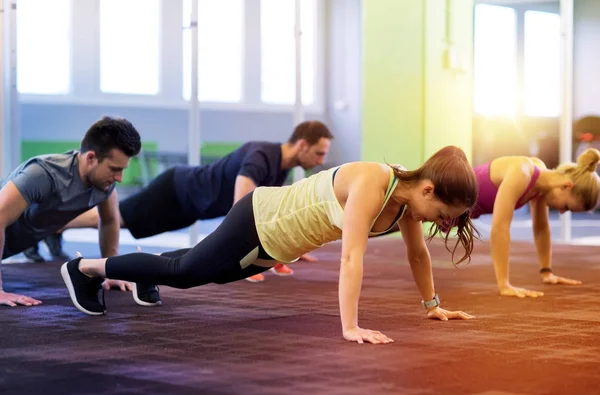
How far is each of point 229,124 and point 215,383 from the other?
8114 mm

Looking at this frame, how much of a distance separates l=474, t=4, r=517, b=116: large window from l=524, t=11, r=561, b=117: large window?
13 centimetres

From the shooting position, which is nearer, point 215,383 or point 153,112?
point 215,383

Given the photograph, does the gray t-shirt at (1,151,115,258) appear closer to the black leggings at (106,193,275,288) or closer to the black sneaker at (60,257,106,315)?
the black sneaker at (60,257,106,315)

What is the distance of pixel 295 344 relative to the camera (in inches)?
97.0

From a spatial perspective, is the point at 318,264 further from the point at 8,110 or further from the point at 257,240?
the point at 257,240

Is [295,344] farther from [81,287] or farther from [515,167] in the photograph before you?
[515,167]

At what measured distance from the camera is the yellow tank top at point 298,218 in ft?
8.58

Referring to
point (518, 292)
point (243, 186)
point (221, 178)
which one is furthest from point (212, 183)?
point (518, 292)

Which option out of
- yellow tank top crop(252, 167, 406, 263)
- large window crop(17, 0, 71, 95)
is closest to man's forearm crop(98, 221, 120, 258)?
yellow tank top crop(252, 167, 406, 263)

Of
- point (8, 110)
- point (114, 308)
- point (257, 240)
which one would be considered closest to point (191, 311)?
point (114, 308)

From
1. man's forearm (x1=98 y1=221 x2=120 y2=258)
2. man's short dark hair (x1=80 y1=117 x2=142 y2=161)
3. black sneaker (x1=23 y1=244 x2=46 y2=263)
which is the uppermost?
man's short dark hair (x1=80 y1=117 x2=142 y2=161)

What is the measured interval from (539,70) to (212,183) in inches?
208

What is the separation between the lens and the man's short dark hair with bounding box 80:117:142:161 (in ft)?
10.7

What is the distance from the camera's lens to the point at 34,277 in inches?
166
